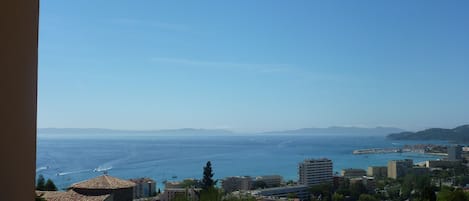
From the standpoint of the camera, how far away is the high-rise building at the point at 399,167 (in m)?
6.29

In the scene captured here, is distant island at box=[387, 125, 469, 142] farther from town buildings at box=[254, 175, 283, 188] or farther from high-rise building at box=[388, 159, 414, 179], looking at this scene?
town buildings at box=[254, 175, 283, 188]

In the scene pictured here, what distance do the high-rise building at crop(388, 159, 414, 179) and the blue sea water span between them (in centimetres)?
21

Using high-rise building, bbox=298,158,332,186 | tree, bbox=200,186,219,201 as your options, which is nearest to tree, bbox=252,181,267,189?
high-rise building, bbox=298,158,332,186

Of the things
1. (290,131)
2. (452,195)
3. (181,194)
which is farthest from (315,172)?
(290,131)

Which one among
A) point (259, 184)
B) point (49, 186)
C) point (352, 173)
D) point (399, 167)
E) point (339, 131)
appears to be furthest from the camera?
point (339, 131)

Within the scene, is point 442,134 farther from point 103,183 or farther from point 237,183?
point 103,183

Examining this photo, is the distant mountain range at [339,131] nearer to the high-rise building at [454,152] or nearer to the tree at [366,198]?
the high-rise building at [454,152]

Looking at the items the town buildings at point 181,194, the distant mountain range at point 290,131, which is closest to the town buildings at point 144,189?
the town buildings at point 181,194

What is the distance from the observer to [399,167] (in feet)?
21.3

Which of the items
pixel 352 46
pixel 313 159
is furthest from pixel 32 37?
pixel 352 46

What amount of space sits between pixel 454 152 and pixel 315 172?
2030 millimetres

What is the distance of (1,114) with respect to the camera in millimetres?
575

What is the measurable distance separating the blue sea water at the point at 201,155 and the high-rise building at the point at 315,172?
17 centimetres

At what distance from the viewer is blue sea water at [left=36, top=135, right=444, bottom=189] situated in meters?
7.15
